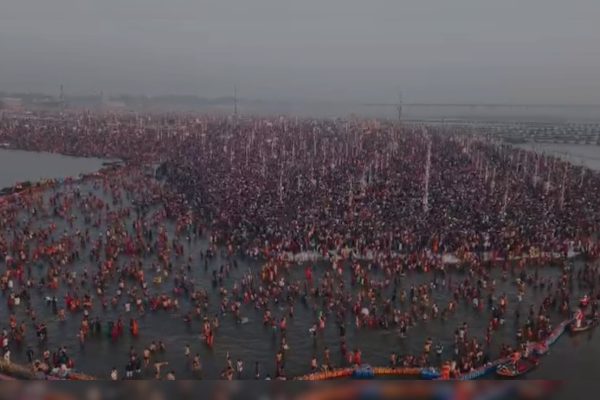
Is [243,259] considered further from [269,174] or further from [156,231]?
[269,174]

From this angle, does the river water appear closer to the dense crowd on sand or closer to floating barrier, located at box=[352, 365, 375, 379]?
the dense crowd on sand

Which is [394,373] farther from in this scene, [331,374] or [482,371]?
[482,371]

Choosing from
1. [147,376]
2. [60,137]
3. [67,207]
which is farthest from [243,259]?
[60,137]

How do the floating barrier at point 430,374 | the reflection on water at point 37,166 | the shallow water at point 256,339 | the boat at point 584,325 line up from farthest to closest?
the reflection on water at point 37,166 → the boat at point 584,325 → the shallow water at point 256,339 → the floating barrier at point 430,374

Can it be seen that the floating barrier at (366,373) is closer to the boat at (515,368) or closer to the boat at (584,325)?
the boat at (515,368)

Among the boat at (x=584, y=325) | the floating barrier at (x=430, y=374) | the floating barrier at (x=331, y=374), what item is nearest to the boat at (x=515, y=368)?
the floating barrier at (x=430, y=374)

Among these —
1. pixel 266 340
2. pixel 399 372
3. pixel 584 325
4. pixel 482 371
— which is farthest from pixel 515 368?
pixel 266 340
